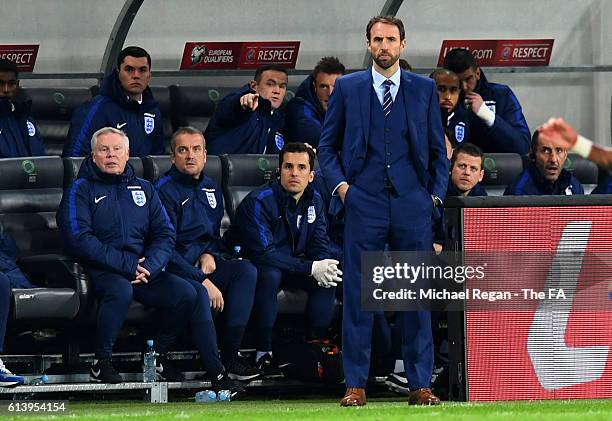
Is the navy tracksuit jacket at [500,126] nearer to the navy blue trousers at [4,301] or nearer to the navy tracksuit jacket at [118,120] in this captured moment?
the navy tracksuit jacket at [118,120]

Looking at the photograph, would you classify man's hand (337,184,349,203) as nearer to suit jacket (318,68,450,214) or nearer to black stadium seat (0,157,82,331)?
suit jacket (318,68,450,214)

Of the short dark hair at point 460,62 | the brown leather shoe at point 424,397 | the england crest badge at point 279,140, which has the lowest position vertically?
the brown leather shoe at point 424,397

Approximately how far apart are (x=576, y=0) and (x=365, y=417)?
22.5 ft

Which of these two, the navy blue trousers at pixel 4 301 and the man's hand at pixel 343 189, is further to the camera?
the navy blue trousers at pixel 4 301

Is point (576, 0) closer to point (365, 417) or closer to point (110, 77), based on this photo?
point (110, 77)

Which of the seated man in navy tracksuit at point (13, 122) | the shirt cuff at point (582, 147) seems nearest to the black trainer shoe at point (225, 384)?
the seated man in navy tracksuit at point (13, 122)

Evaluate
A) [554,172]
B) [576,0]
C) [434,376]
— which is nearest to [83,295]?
[434,376]

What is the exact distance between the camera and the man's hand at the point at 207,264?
948 centimetres

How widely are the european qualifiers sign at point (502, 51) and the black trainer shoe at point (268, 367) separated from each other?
417 cm

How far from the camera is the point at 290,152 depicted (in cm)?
966

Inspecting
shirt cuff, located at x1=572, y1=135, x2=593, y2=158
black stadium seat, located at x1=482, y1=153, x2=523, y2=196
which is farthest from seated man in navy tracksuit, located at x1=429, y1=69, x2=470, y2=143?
shirt cuff, located at x1=572, y1=135, x2=593, y2=158

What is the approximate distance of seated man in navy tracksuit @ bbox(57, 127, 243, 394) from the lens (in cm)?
898

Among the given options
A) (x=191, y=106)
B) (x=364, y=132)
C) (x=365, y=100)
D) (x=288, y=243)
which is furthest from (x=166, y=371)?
(x=191, y=106)

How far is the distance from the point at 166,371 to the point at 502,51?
5.03m
